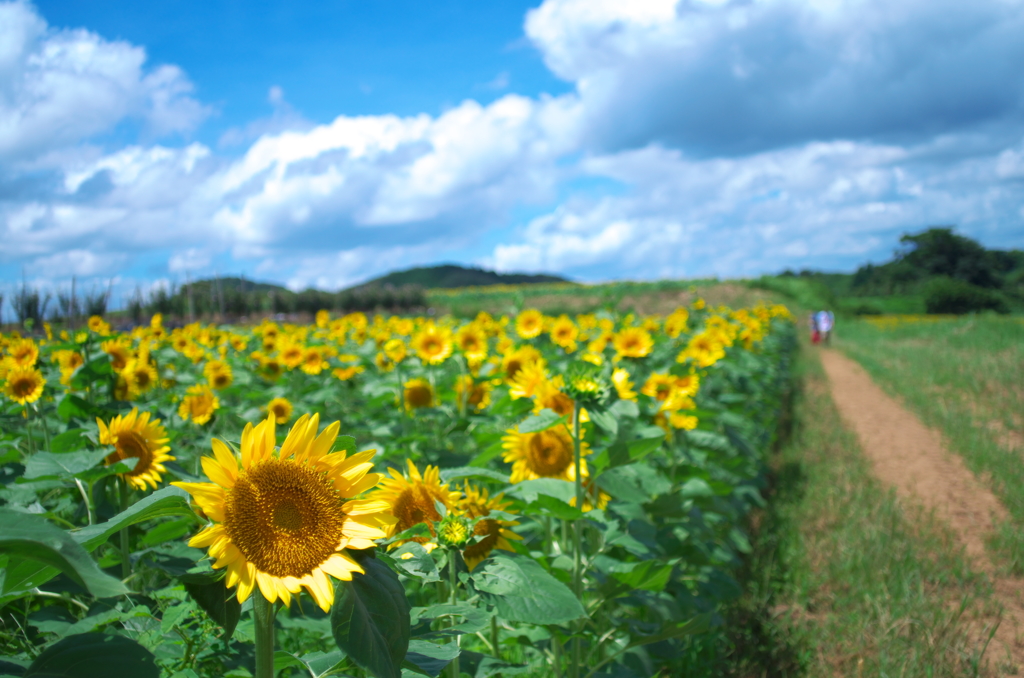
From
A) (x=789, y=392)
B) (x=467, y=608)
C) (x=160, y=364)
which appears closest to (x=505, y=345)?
(x=160, y=364)

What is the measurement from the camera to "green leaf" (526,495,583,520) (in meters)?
1.57

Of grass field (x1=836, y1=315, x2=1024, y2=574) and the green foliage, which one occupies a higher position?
the green foliage

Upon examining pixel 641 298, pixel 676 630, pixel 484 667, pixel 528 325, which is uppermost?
pixel 641 298

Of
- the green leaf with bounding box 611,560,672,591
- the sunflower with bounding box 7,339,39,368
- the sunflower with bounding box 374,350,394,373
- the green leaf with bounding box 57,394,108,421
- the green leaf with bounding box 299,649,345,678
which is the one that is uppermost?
the sunflower with bounding box 7,339,39,368

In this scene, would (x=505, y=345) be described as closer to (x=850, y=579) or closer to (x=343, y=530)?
(x=850, y=579)

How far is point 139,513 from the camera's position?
818mm

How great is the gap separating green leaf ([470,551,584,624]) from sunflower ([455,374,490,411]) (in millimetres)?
2718

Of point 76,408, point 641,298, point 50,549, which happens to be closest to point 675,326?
point 76,408

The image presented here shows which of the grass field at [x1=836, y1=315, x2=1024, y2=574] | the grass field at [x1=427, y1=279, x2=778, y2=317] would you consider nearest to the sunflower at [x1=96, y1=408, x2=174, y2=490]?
the grass field at [x1=836, y1=315, x2=1024, y2=574]

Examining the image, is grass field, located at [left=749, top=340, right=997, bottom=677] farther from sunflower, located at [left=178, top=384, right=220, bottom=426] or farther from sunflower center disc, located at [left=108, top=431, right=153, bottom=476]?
sunflower, located at [left=178, top=384, right=220, bottom=426]

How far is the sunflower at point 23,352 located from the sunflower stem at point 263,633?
261 cm

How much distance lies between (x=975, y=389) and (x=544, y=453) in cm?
1191

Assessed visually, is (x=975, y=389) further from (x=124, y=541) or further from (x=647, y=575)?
(x=124, y=541)

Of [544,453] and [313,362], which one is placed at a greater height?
[313,362]
